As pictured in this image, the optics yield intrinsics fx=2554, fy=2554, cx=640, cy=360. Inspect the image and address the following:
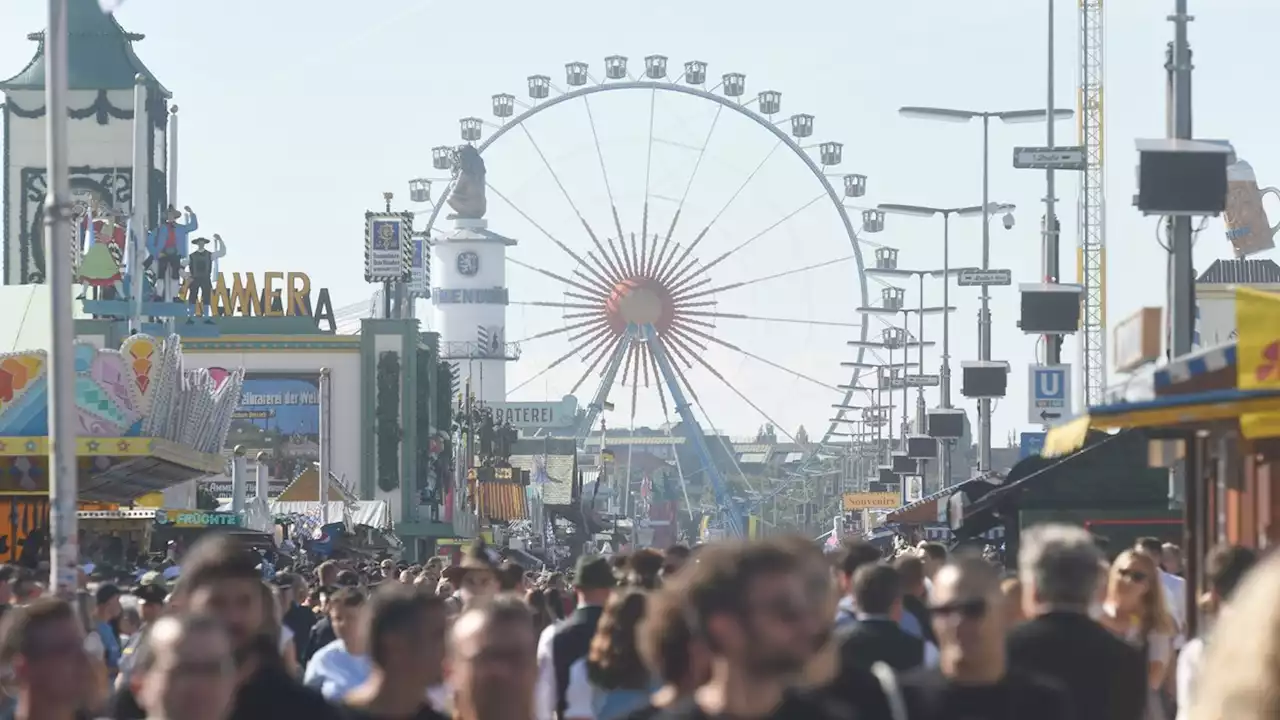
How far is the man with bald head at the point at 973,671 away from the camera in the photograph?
21.6ft

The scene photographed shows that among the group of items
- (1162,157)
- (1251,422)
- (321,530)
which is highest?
(1162,157)

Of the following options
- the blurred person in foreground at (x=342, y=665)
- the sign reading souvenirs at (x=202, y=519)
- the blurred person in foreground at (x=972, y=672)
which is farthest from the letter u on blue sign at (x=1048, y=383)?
the blurred person in foreground at (x=972, y=672)

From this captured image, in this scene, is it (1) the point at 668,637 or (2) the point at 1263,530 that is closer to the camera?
(1) the point at 668,637

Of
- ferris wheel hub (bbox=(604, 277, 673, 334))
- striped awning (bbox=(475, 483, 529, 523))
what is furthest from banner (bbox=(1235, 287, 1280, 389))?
striped awning (bbox=(475, 483, 529, 523))

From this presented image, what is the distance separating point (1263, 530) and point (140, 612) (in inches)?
299

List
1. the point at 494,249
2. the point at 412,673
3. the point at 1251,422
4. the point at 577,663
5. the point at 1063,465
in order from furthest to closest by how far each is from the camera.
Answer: the point at 494,249 → the point at 1063,465 → the point at 1251,422 → the point at 577,663 → the point at 412,673

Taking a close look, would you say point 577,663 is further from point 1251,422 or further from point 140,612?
point 140,612

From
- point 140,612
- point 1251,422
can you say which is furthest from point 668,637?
point 140,612

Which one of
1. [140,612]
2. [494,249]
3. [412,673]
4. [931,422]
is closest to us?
[412,673]

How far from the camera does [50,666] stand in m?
7.14

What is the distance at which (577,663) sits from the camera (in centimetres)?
1016

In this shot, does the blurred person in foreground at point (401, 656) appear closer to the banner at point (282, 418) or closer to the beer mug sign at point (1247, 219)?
the beer mug sign at point (1247, 219)

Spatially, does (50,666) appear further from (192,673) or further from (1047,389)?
(1047,389)

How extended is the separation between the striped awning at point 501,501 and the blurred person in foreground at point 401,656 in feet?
318
